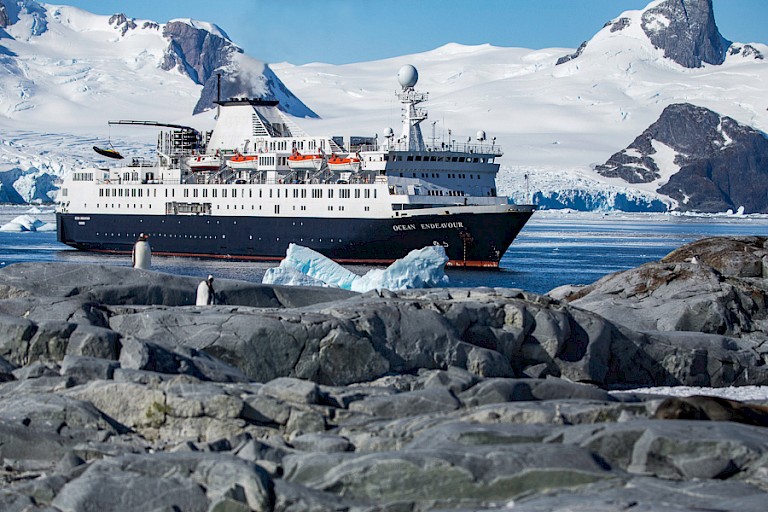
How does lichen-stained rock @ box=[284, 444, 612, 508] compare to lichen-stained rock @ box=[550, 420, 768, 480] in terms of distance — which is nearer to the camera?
lichen-stained rock @ box=[284, 444, 612, 508]

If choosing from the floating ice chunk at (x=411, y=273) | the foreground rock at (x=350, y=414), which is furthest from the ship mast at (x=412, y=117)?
the foreground rock at (x=350, y=414)

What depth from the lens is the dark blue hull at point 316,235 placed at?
44.7m

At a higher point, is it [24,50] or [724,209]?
[24,50]

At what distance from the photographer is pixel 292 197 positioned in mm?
47969

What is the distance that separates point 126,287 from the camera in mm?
14492

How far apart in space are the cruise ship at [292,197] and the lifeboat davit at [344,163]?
6 cm

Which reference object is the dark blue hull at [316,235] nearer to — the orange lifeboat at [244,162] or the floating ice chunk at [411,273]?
the orange lifeboat at [244,162]

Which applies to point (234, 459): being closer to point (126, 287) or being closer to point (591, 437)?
point (591, 437)

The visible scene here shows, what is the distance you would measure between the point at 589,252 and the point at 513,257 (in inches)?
241

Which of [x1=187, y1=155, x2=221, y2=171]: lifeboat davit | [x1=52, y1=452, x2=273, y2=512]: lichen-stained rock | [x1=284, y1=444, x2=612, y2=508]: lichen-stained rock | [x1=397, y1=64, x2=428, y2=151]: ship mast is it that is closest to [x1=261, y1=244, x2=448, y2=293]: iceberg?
[x1=397, y1=64, x2=428, y2=151]: ship mast

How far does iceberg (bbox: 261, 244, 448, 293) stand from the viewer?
94.2ft

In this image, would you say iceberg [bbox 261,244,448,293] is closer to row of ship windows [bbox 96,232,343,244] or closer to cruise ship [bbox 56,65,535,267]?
cruise ship [bbox 56,65,535,267]

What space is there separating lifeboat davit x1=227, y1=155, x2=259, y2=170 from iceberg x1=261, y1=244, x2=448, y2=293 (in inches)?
796

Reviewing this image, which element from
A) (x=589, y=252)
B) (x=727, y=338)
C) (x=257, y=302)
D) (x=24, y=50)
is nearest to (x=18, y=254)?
(x=589, y=252)
